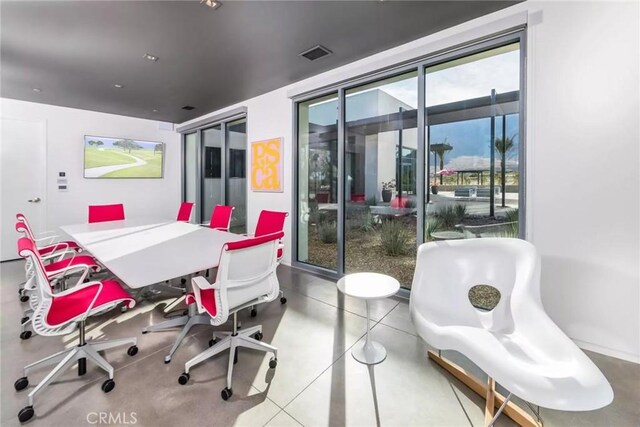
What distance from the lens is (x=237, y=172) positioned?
5613mm

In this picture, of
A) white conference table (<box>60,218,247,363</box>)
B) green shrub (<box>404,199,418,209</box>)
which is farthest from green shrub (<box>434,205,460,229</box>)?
white conference table (<box>60,218,247,363</box>)

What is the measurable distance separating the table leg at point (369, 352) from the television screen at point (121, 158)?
20.7 ft

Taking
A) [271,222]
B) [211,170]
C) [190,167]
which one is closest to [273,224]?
[271,222]

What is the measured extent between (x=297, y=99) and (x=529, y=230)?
11.1 ft

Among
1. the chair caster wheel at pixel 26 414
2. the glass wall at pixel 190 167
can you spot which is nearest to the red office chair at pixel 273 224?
the chair caster wheel at pixel 26 414

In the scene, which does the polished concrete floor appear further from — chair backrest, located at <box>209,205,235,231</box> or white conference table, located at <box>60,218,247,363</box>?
chair backrest, located at <box>209,205,235,231</box>

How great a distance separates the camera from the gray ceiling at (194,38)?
2.50 metres

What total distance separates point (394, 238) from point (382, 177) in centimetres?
82

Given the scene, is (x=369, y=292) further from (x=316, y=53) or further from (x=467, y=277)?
(x=316, y=53)

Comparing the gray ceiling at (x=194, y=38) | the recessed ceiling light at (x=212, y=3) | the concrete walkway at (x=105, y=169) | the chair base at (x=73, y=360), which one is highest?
the gray ceiling at (x=194, y=38)

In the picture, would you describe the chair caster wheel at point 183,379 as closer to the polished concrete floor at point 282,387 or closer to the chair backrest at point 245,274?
the polished concrete floor at point 282,387

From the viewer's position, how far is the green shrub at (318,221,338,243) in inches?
165

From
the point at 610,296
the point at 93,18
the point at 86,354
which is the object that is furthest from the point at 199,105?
the point at 610,296

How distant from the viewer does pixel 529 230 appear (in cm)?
248
